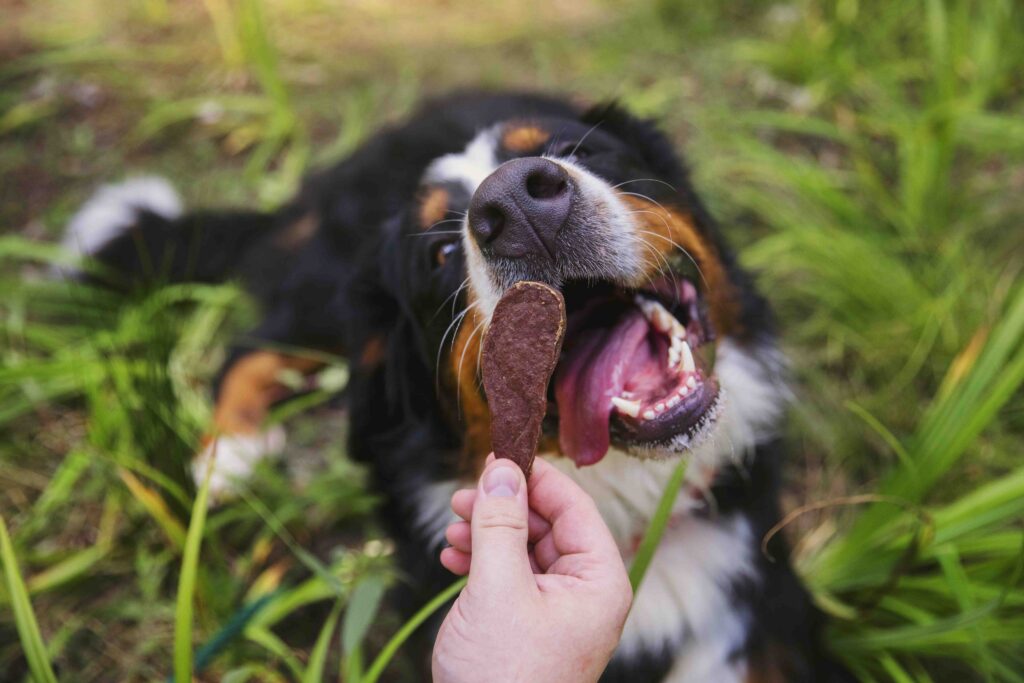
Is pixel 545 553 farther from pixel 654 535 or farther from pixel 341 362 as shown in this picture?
pixel 341 362

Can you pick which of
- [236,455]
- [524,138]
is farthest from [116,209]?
[524,138]

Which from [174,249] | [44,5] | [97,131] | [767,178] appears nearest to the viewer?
[174,249]

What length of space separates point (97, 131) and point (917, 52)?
12.6 ft

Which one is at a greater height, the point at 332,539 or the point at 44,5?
the point at 44,5

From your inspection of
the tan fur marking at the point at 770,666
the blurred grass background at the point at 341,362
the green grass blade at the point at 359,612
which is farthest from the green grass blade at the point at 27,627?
the tan fur marking at the point at 770,666

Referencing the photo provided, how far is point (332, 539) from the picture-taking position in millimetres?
2598

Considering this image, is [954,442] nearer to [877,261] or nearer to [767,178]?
[877,261]

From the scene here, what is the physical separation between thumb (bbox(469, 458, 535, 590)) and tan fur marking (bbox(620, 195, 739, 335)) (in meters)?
0.66

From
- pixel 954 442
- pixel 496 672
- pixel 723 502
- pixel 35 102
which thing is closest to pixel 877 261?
pixel 954 442

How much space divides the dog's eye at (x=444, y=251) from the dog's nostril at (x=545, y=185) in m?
0.32

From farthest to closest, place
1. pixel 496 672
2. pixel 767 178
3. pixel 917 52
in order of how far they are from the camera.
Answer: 1. pixel 917 52
2. pixel 767 178
3. pixel 496 672

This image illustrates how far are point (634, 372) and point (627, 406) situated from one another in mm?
133

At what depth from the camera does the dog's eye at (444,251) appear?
5.82 ft

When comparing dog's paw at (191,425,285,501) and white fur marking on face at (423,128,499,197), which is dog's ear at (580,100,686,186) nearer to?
white fur marking on face at (423,128,499,197)
